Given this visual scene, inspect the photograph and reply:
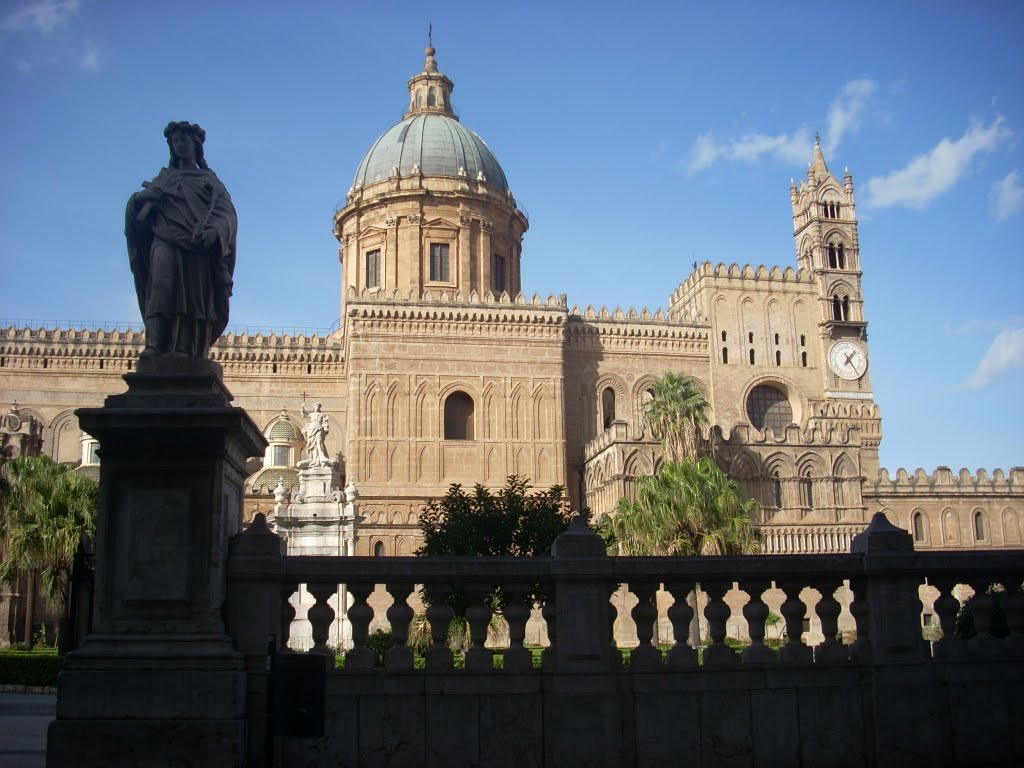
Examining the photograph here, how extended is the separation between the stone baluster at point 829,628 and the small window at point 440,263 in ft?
138

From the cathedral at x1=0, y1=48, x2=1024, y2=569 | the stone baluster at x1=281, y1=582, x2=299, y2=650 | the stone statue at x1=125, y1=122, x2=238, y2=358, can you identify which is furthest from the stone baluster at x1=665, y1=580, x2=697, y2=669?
the cathedral at x1=0, y1=48, x2=1024, y2=569

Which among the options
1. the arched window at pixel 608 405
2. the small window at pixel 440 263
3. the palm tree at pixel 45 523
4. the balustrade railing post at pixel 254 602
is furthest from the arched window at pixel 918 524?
the balustrade railing post at pixel 254 602

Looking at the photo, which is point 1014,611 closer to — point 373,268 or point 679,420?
point 679,420

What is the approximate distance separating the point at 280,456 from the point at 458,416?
7.51 m

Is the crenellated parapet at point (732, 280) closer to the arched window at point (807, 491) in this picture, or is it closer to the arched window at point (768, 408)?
the arched window at point (768, 408)

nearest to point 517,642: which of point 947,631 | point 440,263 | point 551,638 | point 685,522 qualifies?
point 551,638

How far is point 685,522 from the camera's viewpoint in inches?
1124

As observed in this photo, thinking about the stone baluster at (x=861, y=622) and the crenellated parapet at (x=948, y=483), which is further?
the crenellated parapet at (x=948, y=483)

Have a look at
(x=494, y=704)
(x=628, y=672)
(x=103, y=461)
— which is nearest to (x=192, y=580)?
(x=103, y=461)

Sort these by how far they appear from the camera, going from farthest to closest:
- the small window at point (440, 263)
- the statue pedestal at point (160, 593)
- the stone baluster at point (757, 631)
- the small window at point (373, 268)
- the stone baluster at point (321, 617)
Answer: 1. the small window at point (373, 268)
2. the small window at point (440, 263)
3. the stone baluster at point (757, 631)
4. the stone baluster at point (321, 617)
5. the statue pedestal at point (160, 593)

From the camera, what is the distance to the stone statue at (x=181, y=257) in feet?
21.5

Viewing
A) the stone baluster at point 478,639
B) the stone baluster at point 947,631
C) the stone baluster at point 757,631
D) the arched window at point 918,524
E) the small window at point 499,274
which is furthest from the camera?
the small window at point 499,274

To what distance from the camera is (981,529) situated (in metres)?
46.1

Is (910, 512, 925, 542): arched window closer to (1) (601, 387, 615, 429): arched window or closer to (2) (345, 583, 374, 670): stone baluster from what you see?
(1) (601, 387, 615, 429): arched window
